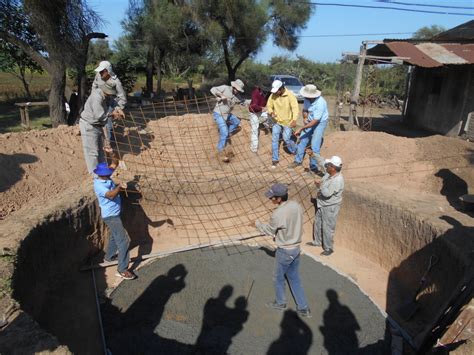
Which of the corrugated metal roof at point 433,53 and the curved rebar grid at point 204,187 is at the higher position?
the corrugated metal roof at point 433,53

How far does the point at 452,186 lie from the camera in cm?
588

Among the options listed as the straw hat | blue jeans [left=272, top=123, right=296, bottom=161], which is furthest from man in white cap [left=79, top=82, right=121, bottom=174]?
the straw hat

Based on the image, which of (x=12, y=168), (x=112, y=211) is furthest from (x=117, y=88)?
(x=112, y=211)

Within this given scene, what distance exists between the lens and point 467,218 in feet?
15.6

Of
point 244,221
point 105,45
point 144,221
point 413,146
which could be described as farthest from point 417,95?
point 105,45

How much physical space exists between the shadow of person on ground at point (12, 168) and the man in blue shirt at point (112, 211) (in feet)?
5.13

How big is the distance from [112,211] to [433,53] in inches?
341

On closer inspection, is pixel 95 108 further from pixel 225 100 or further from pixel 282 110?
pixel 282 110

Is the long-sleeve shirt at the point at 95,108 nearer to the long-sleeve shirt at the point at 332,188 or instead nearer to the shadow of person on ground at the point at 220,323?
the shadow of person on ground at the point at 220,323

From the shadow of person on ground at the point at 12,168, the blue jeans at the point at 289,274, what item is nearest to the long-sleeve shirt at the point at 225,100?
the shadow of person on ground at the point at 12,168

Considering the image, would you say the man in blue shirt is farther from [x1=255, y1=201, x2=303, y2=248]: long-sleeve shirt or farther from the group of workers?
[x1=255, y1=201, x2=303, y2=248]: long-sleeve shirt

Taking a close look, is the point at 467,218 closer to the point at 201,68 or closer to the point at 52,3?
the point at 52,3

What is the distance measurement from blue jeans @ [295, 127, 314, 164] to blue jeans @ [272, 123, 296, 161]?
0.29m

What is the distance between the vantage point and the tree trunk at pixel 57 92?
7355 mm
